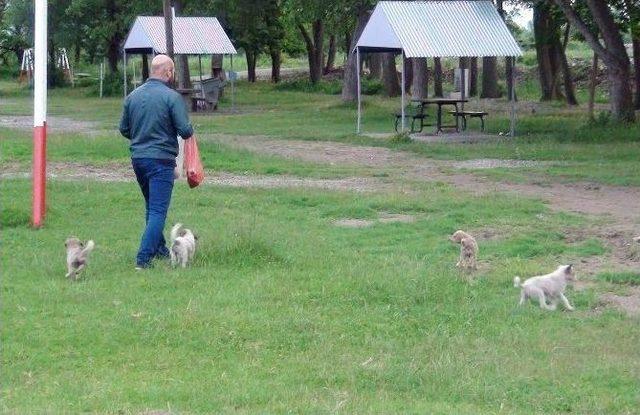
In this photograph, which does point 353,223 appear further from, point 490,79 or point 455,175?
point 490,79

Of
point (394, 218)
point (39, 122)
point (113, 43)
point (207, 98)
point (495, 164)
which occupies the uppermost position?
point (113, 43)

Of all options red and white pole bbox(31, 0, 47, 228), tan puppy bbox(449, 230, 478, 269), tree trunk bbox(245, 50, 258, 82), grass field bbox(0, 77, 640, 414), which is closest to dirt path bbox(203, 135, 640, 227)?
grass field bbox(0, 77, 640, 414)

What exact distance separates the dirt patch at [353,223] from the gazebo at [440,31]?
473 inches

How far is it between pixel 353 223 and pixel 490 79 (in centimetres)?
3132

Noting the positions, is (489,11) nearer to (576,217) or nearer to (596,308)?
(576,217)

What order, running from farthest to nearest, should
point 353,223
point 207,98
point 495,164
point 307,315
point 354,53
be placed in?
point 207,98, point 354,53, point 495,164, point 353,223, point 307,315

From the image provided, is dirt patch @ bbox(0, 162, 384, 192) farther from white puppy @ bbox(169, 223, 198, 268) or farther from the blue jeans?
white puppy @ bbox(169, 223, 198, 268)

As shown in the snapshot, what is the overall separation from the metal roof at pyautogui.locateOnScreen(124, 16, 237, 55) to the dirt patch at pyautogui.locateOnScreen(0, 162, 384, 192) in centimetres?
1661

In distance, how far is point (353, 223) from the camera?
13.6 meters

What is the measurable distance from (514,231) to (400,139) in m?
12.6

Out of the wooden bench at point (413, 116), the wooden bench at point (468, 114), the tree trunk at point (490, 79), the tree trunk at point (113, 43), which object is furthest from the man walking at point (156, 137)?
the tree trunk at point (113, 43)

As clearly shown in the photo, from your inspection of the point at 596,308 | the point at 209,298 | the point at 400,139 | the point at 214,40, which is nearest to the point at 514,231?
the point at 596,308

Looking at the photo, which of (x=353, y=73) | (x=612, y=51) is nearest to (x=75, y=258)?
(x=612, y=51)

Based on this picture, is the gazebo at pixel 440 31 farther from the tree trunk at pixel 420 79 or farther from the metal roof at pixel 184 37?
the metal roof at pixel 184 37
